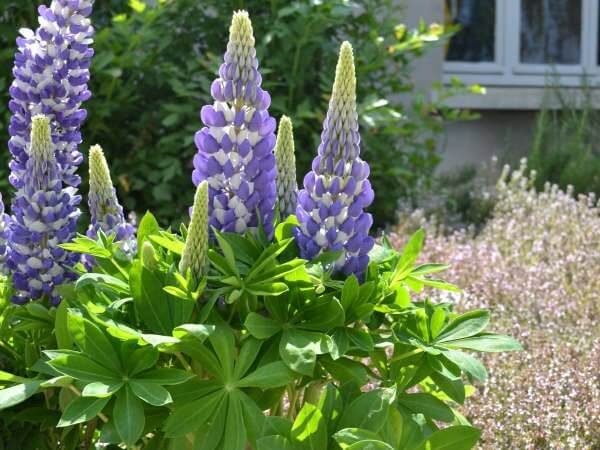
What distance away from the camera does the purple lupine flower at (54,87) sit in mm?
1880

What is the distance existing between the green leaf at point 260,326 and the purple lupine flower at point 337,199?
164 millimetres

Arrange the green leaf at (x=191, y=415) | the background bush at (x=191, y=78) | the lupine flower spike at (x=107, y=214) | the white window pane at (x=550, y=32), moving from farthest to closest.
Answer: the white window pane at (x=550, y=32) < the background bush at (x=191, y=78) < the lupine flower spike at (x=107, y=214) < the green leaf at (x=191, y=415)

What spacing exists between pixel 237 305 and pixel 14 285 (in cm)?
50

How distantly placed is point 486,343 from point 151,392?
0.58 meters

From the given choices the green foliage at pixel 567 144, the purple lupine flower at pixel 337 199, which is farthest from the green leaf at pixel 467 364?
the green foliage at pixel 567 144

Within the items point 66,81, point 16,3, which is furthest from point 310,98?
point 66,81

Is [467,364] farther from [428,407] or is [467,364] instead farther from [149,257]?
[149,257]

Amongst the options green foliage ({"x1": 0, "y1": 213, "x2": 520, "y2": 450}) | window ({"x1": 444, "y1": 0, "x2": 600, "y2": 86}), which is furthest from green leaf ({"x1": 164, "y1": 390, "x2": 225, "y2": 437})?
window ({"x1": 444, "y1": 0, "x2": 600, "y2": 86})

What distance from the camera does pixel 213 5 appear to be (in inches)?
186

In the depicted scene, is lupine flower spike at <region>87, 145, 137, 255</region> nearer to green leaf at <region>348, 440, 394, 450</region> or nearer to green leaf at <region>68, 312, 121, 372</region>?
green leaf at <region>68, 312, 121, 372</region>

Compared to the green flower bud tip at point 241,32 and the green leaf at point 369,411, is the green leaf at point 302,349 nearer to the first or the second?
the green leaf at point 369,411

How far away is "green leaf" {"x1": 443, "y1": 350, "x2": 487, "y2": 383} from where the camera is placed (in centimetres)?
151

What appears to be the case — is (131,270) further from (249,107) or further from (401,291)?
(401,291)

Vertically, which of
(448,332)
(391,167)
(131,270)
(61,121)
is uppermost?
(61,121)
